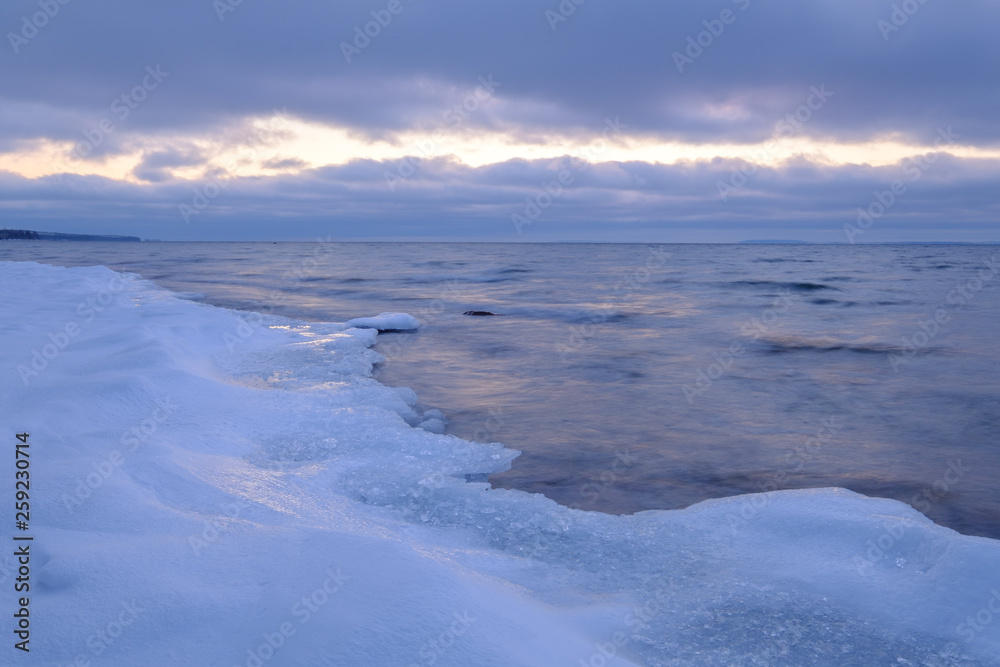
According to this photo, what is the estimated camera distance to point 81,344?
7250 mm

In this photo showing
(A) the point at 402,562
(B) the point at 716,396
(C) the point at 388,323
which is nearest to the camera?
(A) the point at 402,562

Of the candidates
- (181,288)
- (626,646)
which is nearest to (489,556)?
(626,646)

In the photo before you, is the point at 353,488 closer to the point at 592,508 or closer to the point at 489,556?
the point at 489,556

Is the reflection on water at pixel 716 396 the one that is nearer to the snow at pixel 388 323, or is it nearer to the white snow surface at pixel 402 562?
the snow at pixel 388 323

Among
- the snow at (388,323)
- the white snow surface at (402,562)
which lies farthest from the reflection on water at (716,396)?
the white snow surface at (402,562)

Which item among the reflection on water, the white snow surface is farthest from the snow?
the white snow surface

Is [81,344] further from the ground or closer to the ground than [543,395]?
further from the ground

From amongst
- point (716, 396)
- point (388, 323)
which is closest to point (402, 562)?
point (716, 396)

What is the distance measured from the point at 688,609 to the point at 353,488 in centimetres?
232

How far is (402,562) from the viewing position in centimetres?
280

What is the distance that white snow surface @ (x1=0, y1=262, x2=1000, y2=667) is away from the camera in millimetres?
2408

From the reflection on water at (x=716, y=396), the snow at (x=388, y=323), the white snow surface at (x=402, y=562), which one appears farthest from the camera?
the snow at (x=388, y=323)

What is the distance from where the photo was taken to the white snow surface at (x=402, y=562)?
241 centimetres

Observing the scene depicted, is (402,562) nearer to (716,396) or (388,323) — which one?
(716,396)
